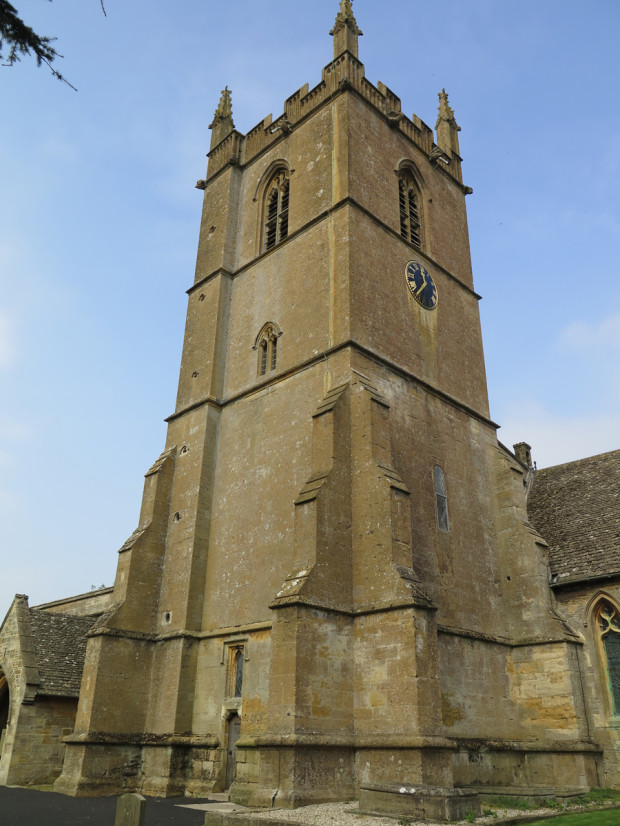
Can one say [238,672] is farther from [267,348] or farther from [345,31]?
[345,31]

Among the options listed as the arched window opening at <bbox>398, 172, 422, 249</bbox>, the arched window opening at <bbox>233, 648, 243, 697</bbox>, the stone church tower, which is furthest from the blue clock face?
the arched window opening at <bbox>233, 648, 243, 697</bbox>

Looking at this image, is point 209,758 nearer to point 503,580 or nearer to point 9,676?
point 9,676

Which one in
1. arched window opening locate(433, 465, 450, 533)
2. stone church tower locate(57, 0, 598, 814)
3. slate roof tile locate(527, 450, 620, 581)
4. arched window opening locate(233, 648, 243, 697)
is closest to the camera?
stone church tower locate(57, 0, 598, 814)

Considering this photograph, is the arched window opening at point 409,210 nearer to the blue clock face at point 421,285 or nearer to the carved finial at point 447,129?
the blue clock face at point 421,285

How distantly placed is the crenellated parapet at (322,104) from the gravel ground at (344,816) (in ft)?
68.1

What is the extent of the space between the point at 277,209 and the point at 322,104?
3834 mm

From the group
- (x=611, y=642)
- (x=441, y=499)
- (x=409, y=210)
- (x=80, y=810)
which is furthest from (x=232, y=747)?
(x=409, y=210)

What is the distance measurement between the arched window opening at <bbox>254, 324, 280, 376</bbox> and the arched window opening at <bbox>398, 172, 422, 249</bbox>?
562 centimetres

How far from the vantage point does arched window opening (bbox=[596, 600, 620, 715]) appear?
17.8 metres

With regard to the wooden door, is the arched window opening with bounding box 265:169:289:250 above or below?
above

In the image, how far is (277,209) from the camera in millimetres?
24188

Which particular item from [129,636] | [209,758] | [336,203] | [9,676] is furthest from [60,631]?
[336,203]

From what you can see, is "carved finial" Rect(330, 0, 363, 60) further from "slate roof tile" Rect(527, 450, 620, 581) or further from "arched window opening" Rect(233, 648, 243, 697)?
"arched window opening" Rect(233, 648, 243, 697)

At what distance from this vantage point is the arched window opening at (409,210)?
23.4 metres
